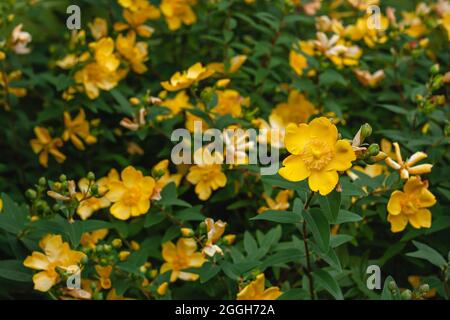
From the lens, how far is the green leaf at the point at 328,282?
1596mm

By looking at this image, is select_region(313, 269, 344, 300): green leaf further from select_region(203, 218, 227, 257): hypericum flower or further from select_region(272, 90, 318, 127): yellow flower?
select_region(272, 90, 318, 127): yellow flower

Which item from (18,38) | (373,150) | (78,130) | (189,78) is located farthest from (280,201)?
(18,38)

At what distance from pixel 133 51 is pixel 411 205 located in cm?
98

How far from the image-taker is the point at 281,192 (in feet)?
6.33

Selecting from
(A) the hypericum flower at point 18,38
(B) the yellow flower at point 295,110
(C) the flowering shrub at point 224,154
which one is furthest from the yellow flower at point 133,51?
(B) the yellow flower at point 295,110

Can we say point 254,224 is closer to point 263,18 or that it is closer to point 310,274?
point 310,274

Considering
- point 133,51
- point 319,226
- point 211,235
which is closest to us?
point 319,226

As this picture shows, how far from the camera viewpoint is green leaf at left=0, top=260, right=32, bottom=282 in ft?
5.56

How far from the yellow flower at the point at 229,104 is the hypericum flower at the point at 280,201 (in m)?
0.28

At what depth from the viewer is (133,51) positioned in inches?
88.0

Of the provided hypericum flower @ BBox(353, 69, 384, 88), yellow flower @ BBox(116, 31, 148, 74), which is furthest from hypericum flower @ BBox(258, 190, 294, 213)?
Result: yellow flower @ BBox(116, 31, 148, 74)

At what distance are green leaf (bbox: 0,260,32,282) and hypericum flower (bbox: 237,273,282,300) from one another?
1.65 ft

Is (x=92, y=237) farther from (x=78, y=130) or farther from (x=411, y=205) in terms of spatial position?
(x=411, y=205)

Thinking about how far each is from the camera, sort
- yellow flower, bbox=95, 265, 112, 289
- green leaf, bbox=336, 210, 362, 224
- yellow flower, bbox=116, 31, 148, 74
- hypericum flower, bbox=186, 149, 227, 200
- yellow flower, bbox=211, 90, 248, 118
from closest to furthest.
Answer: green leaf, bbox=336, 210, 362, 224 < yellow flower, bbox=95, 265, 112, 289 < hypericum flower, bbox=186, 149, 227, 200 < yellow flower, bbox=211, 90, 248, 118 < yellow flower, bbox=116, 31, 148, 74
